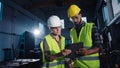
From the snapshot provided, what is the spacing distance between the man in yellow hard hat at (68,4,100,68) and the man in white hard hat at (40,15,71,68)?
0.18 meters

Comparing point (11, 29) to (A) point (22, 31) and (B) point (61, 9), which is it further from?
(B) point (61, 9)

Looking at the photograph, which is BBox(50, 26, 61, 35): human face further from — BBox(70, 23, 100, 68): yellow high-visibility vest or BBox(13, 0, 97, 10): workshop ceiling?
BBox(13, 0, 97, 10): workshop ceiling

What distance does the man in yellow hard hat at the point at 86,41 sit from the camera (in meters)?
1.93

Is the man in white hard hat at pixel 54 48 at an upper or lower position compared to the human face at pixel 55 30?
lower

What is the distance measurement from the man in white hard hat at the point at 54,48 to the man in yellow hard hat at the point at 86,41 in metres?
0.18

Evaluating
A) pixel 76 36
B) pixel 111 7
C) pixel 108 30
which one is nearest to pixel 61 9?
pixel 111 7

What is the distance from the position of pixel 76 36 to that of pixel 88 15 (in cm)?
1319

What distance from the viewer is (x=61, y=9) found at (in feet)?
50.6

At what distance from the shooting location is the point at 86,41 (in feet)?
6.53

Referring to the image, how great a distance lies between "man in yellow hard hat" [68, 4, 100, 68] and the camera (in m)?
1.93

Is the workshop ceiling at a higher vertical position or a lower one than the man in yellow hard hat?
higher

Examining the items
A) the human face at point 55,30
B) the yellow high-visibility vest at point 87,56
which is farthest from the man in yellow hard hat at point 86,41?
the human face at point 55,30

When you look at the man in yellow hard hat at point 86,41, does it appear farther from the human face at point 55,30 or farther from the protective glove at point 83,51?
the human face at point 55,30

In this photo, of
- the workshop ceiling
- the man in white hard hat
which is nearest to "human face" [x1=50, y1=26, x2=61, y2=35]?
the man in white hard hat
